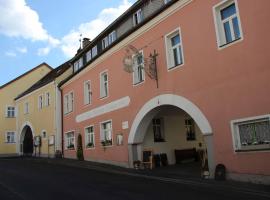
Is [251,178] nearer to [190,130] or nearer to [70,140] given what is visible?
[190,130]

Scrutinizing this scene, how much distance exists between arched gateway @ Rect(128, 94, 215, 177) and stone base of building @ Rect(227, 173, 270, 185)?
3.33 ft

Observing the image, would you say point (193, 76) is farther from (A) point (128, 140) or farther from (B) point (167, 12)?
(A) point (128, 140)

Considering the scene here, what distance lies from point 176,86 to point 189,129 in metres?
7.65

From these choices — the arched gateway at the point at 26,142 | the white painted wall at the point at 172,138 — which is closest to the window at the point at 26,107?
the arched gateway at the point at 26,142

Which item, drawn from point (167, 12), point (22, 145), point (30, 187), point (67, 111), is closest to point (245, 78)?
point (167, 12)

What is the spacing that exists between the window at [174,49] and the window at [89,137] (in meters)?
9.58

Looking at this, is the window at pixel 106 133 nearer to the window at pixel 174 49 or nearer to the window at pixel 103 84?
the window at pixel 103 84

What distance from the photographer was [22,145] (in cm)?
3844

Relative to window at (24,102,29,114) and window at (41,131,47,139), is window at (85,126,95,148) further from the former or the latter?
window at (24,102,29,114)

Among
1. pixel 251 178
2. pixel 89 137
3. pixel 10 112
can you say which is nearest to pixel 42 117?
pixel 10 112

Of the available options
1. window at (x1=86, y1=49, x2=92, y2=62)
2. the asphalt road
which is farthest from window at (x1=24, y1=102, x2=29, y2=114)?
the asphalt road

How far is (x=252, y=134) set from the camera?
11.7 metres

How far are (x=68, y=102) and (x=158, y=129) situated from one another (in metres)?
10.6

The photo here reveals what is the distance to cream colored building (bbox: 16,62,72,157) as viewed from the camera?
1160 inches
